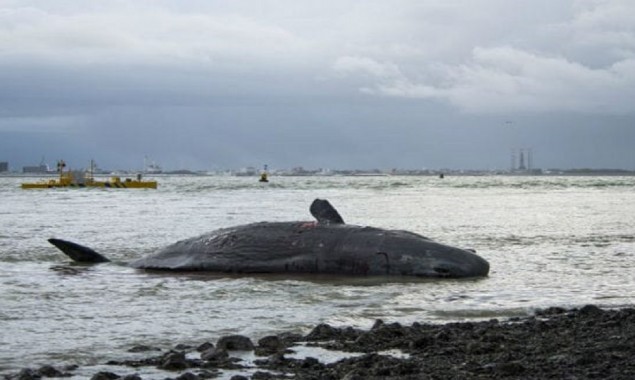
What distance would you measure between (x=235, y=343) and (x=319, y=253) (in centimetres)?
601

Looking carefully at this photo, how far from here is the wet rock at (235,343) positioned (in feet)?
25.8

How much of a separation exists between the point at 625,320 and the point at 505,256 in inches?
335

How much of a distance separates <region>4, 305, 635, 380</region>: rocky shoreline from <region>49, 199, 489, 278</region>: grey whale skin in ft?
14.6

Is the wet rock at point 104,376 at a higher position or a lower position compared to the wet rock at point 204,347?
higher

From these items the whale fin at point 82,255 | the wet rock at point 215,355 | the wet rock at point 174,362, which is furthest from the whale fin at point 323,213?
the wet rock at point 174,362

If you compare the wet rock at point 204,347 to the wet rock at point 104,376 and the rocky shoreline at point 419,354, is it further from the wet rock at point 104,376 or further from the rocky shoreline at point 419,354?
the wet rock at point 104,376

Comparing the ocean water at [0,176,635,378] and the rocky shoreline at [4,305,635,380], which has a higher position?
the rocky shoreline at [4,305,635,380]

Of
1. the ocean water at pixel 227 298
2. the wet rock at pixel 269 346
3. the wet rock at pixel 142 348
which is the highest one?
the wet rock at pixel 269 346

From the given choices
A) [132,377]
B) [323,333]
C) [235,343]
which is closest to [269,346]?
[235,343]

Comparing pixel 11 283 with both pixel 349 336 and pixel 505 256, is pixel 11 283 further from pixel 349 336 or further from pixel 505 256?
pixel 505 256

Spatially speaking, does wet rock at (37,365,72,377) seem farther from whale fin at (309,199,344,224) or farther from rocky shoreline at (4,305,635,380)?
whale fin at (309,199,344,224)

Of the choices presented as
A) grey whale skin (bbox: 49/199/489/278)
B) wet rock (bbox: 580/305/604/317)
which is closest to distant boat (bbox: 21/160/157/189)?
grey whale skin (bbox: 49/199/489/278)

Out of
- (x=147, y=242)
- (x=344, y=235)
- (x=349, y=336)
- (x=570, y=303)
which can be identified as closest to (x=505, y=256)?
(x=344, y=235)

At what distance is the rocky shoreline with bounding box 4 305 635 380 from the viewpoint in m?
6.54
